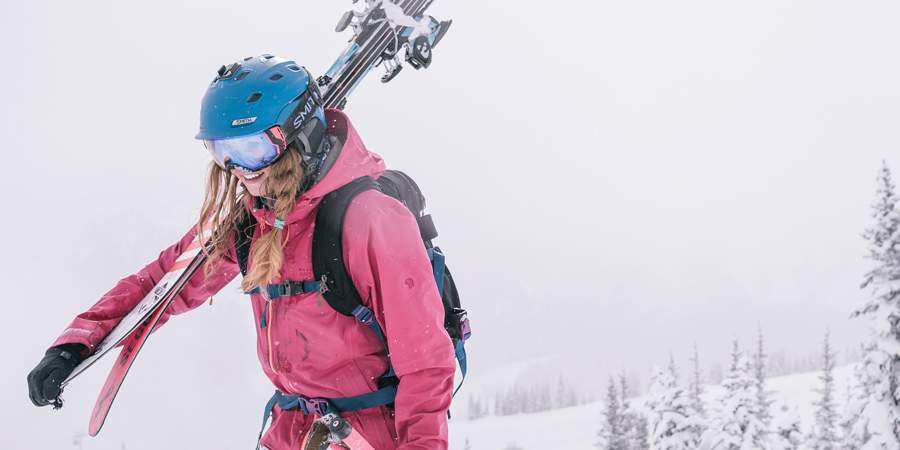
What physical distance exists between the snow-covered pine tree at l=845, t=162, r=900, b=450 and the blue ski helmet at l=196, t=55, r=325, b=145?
15797 millimetres

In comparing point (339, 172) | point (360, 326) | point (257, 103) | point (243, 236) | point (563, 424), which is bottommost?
point (563, 424)

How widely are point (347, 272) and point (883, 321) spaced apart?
16.8 m

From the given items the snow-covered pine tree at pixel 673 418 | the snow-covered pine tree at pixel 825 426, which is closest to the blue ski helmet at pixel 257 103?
the snow-covered pine tree at pixel 673 418

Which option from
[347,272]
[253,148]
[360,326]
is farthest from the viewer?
[253,148]

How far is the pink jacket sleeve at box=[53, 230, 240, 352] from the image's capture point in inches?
146

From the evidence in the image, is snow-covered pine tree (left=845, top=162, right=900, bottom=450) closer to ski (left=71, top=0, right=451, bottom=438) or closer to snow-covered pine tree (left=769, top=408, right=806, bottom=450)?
snow-covered pine tree (left=769, top=408, right=806, bottom=450)

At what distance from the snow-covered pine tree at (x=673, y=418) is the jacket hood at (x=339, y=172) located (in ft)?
64.3

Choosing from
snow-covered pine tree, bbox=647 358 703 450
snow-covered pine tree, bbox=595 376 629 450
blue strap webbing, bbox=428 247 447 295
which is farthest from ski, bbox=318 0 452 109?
snow-covered pine tree, bbox=595 376 629 450

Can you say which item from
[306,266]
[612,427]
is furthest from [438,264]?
[612,427]

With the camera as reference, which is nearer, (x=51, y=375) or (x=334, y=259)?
(x=334, y=259)

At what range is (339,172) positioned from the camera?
10.4ft

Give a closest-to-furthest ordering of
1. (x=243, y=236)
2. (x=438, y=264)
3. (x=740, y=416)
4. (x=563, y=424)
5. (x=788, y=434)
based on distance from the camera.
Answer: (x=438, y=264) → (x=243, y=236) → (x=740, y=416) → (x=788, y=434) → (x=563, y=424)

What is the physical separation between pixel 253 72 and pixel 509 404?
118 meters

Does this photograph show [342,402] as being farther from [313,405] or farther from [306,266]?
[306,266]
